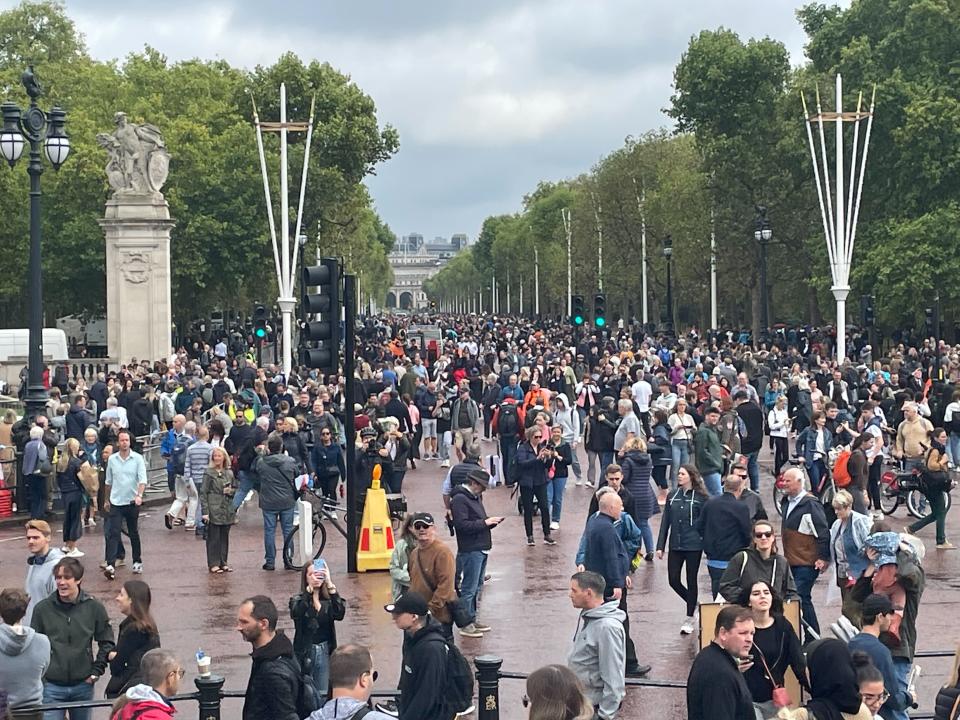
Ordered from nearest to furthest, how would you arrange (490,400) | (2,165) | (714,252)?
(490,400) → (2,165) → (714,252)

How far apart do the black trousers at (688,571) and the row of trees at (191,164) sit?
159 feet

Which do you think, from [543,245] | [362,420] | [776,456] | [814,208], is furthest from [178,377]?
[543,245]

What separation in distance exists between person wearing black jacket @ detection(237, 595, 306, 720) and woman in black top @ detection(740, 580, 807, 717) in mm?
2542

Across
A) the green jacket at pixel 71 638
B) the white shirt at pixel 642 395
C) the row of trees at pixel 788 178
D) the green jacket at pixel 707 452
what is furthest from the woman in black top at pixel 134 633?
the row of trees at pixel 788 178

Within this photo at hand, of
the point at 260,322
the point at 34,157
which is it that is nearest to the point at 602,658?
the point at 34,157

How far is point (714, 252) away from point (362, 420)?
44.4 m

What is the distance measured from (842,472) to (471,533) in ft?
16.2

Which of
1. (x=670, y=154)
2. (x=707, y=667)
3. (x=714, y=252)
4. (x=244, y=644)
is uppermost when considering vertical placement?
(x=670, y=154)

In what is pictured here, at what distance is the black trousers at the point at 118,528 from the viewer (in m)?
18.5

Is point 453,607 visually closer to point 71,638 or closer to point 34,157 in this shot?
point 71,638

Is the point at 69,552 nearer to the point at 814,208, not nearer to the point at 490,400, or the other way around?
the point at 490,400

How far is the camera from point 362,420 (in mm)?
25031

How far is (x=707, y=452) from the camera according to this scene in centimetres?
2088

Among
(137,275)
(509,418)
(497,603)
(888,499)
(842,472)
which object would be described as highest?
(137,275)
